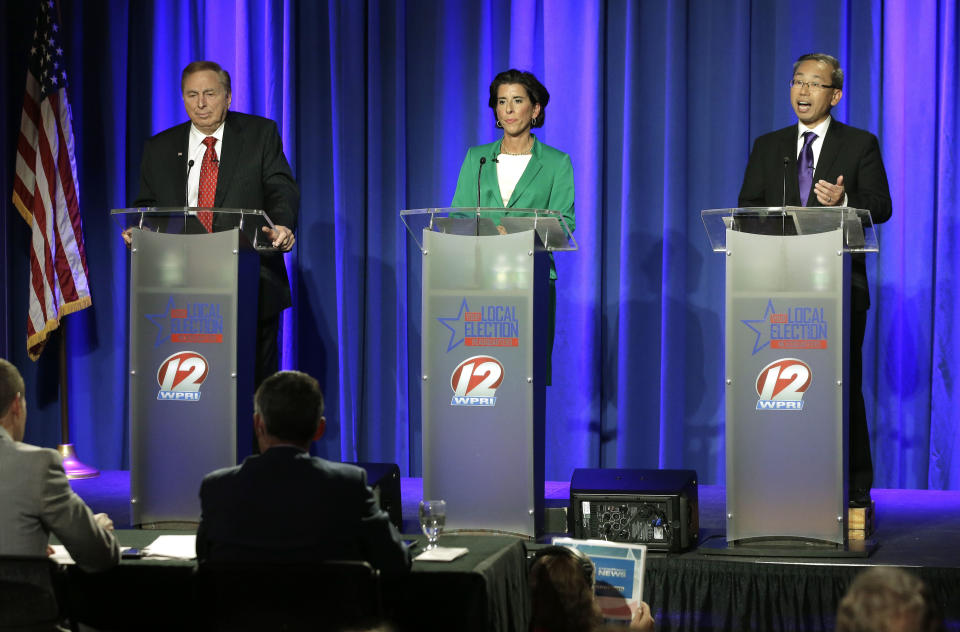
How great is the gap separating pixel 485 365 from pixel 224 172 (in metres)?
1.58

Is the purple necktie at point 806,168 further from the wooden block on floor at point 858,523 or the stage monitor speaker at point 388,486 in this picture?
the stage monitor speaker at point 388,486

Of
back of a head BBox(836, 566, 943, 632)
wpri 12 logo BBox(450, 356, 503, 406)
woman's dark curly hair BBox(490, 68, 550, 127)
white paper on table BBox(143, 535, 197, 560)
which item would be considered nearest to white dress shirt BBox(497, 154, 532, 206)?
woman's dark curly hair BBox(490, 68, 550, 127)

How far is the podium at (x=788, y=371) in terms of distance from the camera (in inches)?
160

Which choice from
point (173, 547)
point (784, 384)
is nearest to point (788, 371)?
point (784, 384)

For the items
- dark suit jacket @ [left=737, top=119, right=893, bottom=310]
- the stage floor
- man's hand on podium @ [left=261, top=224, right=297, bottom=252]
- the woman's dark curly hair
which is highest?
the woman's dark curly hair

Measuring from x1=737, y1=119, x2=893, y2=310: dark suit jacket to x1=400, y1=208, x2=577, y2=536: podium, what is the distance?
39.6 inches

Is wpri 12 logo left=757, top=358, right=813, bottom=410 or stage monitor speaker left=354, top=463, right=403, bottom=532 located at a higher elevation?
wpri 12 logo left=757, top=358, right=813, bottom=410

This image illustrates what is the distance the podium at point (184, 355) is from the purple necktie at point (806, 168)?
213 cm

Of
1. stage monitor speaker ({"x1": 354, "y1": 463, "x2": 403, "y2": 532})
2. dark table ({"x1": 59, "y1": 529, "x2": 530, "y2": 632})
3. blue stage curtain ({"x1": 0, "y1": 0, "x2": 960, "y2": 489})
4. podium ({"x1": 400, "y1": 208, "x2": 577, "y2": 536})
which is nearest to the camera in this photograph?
dark table ({"x1": 59, "y1": 529, "x2": 530, "y2": 632})

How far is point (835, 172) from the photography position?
4.62 meters

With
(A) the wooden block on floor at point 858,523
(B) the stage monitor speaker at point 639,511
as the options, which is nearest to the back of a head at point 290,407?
(B) the stage monitor speaker at point 639,511

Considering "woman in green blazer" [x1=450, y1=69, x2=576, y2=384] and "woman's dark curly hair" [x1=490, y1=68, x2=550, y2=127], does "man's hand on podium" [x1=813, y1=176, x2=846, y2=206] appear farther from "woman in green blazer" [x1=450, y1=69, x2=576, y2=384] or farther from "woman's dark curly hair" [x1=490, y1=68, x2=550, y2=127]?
"woman's dark curly hair" [x1=490, y1=68, x2=550, y2=127]

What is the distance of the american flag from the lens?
21.5ft

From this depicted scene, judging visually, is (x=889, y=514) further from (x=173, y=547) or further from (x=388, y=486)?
(x=173, y=547)
